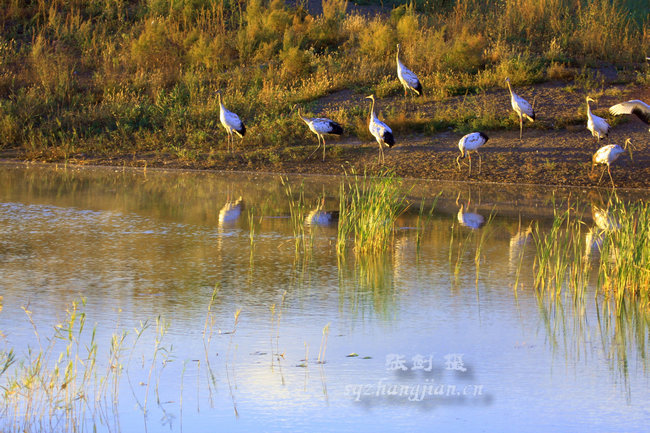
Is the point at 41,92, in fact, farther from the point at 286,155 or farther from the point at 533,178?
the point at 533,178

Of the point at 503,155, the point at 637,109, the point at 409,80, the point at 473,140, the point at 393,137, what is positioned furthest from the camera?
the point at 409,80

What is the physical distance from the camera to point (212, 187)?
14.8m

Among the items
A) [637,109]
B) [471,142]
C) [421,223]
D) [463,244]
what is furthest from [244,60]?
[463,244]

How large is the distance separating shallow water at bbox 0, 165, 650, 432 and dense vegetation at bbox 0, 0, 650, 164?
278 inches

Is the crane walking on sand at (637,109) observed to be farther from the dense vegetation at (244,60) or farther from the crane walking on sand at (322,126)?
the crane walking on sand at (322,126)

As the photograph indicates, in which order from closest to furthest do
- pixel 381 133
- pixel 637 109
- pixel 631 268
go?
pixel 631 268, pixel 637 109, pixel 381 133

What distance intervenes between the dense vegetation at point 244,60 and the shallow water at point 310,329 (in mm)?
7050

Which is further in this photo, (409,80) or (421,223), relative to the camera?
(409,80)

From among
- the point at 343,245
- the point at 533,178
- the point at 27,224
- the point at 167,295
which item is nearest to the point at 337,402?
the point at 167,295

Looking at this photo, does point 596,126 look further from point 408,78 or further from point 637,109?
point 408,78

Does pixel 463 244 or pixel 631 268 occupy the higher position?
pixel 631 268

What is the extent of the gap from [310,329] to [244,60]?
17100 mm

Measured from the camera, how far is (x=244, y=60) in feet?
75.7

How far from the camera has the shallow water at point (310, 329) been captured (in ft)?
17.1
